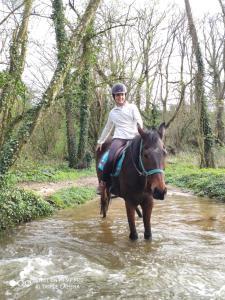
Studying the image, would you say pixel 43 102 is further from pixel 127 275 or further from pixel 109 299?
pixel 109 299

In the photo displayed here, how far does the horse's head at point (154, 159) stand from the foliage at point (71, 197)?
18.2ft

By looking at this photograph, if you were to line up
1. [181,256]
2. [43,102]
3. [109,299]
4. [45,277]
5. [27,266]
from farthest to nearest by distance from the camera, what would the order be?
[43,102]
[181,256]
[27,266]
[45,277]
[109,299]

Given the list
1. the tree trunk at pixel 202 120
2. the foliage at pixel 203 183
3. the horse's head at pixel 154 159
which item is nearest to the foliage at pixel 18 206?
the horse's head at pixel 154 159

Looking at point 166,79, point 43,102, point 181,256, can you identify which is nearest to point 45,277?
point 181,256

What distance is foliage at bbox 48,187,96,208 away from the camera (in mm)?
10906

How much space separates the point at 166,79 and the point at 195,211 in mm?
21187

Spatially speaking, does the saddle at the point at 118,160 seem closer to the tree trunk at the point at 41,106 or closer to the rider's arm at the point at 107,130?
the rider's arm at the point at 107,130

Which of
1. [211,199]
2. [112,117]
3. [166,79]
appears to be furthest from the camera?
[166,79]

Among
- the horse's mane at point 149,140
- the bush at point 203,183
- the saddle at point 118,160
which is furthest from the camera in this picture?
the bush at point 203,183

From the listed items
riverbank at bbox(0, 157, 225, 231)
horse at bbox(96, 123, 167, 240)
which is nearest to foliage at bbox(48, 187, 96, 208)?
riverbank at bbox(0, 157, 225, 231)

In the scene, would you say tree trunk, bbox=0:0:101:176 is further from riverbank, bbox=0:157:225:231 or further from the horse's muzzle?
the horse's muzzle

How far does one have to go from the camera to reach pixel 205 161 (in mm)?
19938

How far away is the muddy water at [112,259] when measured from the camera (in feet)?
14.4

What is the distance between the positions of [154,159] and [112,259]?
5.45 feet
